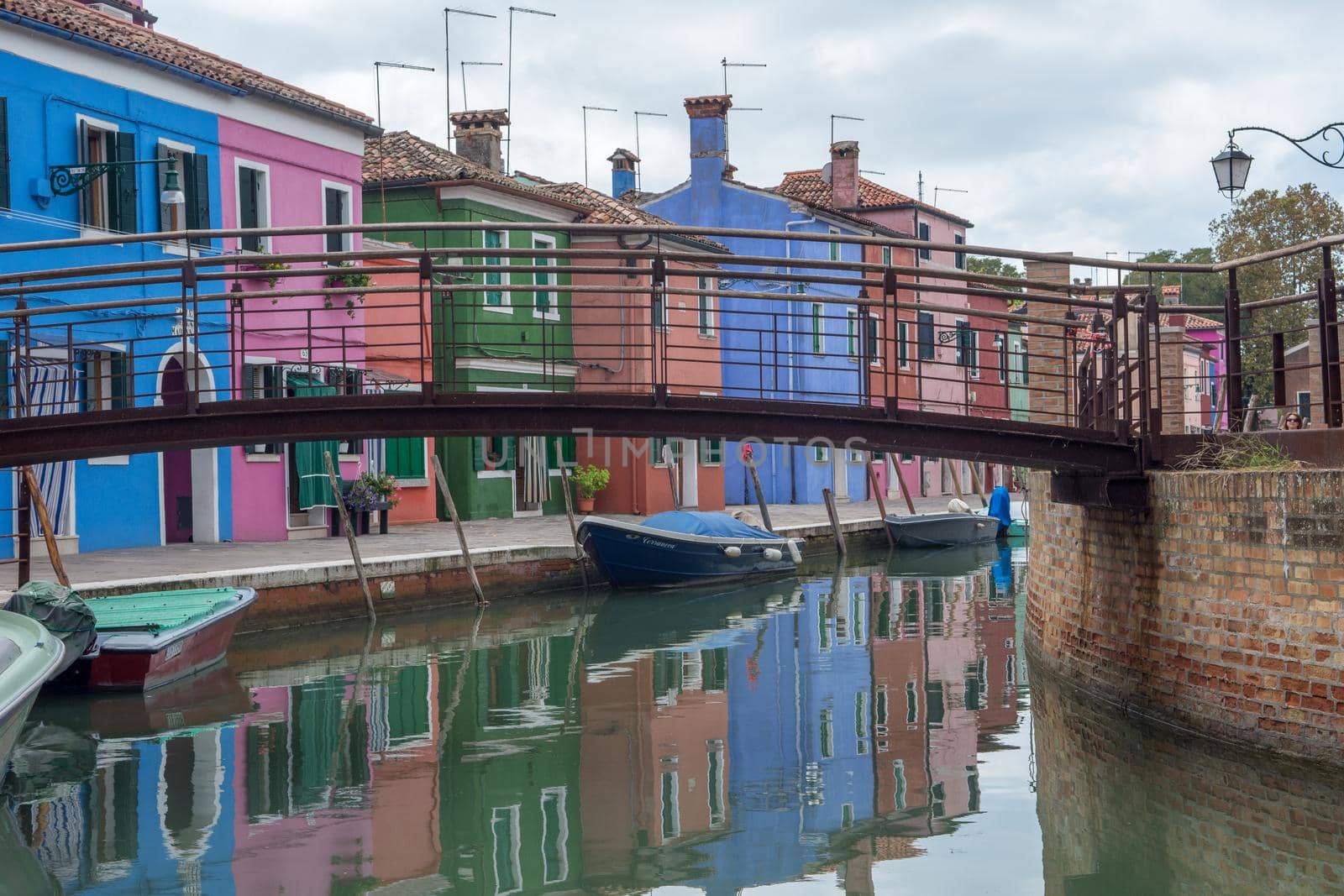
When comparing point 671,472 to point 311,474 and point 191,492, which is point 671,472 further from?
point 191,492

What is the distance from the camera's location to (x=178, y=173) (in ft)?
71.4

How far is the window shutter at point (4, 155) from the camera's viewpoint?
18.7 metres

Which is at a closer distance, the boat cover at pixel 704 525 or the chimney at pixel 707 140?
the boat cover at pixel 704 525

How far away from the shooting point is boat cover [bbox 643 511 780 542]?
25453mm

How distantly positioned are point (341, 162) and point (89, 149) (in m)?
5.79

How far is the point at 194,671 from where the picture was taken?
1523cm

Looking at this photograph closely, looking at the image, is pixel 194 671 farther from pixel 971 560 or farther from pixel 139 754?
pixel 971 560

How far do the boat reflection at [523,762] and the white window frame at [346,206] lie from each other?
7204 millimetres

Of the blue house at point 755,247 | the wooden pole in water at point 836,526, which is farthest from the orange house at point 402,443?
the blue house at point 755,247

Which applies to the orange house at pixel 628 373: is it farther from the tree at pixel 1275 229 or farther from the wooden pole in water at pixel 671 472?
the tree at pixel 1275 229

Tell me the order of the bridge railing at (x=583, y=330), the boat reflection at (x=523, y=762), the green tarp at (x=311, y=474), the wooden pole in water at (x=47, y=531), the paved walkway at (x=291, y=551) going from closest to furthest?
the boat reflection at (x=523, y=762)
the bridge railing at (x=583, y=330)
the wooden pole in water at (x=47, y=531)
the paved walkway at (x=291, y=551)
the green tarp at (x=311, y=474)

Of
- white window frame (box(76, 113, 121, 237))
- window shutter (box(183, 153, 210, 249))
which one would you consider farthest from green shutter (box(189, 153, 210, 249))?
white window frame (box(76, 113, 121, 237))

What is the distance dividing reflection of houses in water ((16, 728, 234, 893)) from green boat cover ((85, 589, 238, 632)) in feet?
7.14

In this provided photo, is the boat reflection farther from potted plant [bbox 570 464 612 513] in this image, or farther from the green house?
potted plant [bbox 570 464 612 513]
